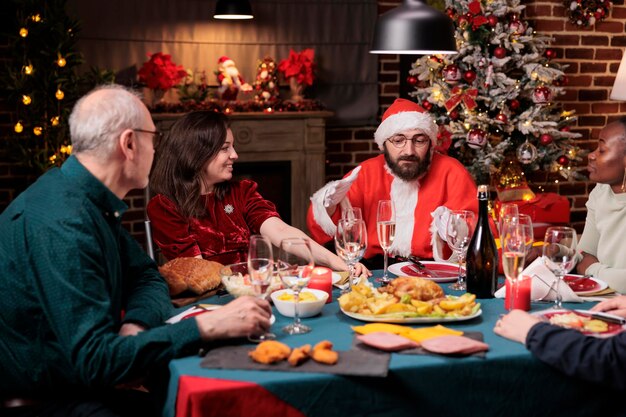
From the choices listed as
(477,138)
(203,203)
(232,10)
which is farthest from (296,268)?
(232,10)

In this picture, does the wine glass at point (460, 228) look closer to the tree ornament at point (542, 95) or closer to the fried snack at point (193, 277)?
the fried snack at point (193, 277)

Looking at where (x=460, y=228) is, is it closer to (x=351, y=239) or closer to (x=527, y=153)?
(x=351, y=239)

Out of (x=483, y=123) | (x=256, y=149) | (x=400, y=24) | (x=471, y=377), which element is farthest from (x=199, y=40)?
(x=471, y=377)

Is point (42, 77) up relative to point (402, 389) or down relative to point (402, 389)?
up

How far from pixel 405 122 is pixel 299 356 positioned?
2.34m

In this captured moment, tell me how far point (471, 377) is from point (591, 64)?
4733 mm

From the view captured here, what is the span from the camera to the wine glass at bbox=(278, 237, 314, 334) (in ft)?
6.35

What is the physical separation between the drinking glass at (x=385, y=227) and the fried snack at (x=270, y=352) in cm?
75

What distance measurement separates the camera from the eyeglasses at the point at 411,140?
3.81 m

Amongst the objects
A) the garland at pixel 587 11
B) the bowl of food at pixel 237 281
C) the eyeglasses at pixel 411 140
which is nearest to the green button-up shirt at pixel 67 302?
the bowl of food at pixel 237 281

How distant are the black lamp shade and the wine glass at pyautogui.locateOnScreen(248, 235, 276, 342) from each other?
3.46 ft

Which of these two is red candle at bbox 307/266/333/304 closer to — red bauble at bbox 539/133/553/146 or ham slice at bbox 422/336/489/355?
ham slice at bbox 422/336/489/355

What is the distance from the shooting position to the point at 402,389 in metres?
1.75

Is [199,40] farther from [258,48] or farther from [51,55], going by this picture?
[51,55]
